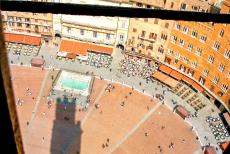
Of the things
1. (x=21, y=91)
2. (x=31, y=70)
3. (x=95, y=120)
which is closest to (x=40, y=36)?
(x=31, y=70)

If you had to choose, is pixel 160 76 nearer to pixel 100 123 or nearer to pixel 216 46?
pixel 216 46

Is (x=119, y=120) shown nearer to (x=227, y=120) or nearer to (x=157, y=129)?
(x=157, y=129)

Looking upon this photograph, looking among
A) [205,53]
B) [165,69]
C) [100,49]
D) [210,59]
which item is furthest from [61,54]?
[210,59]

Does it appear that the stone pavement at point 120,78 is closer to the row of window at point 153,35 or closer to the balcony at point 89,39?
the balcony at point 89,39

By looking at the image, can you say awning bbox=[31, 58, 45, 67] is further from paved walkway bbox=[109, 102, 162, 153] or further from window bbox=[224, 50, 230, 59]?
window bbox=[224, 50, 230, 59]

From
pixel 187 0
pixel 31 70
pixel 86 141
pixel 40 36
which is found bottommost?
pixel 86 141

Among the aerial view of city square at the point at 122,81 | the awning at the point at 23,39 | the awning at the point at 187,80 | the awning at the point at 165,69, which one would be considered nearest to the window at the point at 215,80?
the aerial view of city square at the point at 122,81
